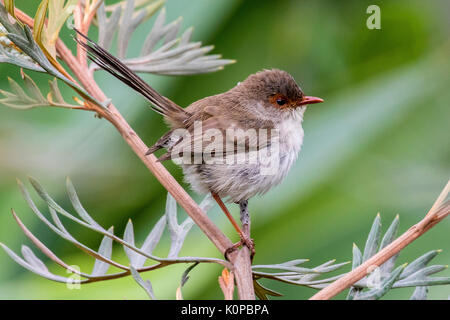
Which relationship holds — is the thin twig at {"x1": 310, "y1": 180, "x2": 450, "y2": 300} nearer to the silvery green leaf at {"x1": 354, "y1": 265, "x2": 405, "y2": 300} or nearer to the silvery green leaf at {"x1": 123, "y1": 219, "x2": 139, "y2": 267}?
the silvery green leaf at {"x1": 354, "y1": 265, "x2": 405, "y2": 300}

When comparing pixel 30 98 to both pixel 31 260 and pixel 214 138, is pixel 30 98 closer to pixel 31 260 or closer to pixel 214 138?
pixel 31 260

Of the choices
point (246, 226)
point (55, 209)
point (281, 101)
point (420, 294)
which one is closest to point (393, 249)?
point (420, 294)

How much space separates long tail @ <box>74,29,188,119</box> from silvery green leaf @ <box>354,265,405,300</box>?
40.4 inches

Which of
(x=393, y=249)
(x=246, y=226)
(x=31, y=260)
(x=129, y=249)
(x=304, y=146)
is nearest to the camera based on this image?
(x=393, y=249)

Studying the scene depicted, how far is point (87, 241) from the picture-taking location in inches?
120

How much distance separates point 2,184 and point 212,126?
1.60 meters

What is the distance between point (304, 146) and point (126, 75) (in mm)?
1719

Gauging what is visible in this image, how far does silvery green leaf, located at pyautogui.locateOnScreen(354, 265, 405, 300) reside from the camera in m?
1.25

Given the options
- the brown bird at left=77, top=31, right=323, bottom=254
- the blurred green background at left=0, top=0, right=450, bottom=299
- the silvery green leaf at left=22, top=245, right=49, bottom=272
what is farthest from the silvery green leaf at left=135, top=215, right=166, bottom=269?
the blurred green background at left=0, top=0, right=450, bottom=299

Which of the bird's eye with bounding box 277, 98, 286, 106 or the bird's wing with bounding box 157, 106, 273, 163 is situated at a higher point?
the bird's eye with bounding box 277, 98, 286, 106

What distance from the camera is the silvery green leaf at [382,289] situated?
125 cm

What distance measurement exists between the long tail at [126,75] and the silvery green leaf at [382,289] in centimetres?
103

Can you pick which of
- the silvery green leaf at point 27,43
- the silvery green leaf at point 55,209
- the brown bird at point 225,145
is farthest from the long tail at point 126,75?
the silvery green leaf at point 55,209

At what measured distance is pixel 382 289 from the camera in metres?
1.27
